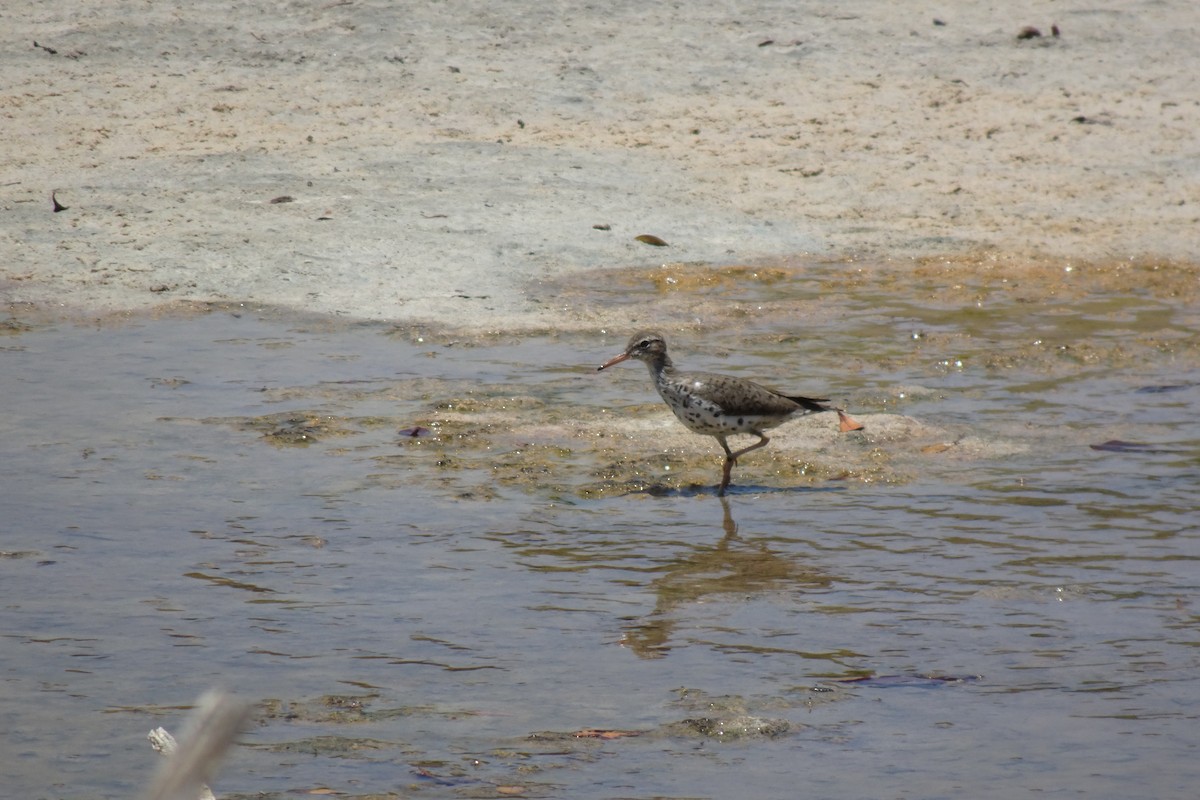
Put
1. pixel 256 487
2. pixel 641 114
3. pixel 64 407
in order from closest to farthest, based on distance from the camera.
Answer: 1. pixel 256 487
2. pixel 64 407
3. pixel 641 114

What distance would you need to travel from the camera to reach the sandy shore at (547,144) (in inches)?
467

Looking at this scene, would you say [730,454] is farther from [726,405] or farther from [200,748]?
[200,748]

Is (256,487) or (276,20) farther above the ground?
(276,20)

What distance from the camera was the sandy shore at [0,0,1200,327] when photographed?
38.9 ft

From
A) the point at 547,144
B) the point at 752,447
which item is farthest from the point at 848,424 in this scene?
the point at 547,144

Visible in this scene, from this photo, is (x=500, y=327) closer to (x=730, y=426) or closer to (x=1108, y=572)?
(x=730, y=426)

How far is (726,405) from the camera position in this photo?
8.16m

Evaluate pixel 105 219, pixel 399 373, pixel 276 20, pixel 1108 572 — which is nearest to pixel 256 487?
pixel 399 373

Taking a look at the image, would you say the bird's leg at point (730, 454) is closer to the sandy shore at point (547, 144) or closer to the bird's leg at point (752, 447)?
the bird's leg at point (752, 447)

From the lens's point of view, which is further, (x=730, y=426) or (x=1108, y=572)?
(x=730, y=426)

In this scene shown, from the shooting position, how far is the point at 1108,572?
6.67 metres

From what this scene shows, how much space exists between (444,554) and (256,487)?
4.35 feet

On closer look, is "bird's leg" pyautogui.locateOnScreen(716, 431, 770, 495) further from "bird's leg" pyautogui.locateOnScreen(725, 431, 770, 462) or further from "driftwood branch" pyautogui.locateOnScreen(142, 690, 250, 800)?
"driftwood branch" pyautogui.locateOnScreen(142, 690, 250, 800)

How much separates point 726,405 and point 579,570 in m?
1.71
